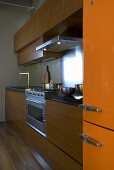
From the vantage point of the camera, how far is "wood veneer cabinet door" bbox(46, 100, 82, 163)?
1907mm

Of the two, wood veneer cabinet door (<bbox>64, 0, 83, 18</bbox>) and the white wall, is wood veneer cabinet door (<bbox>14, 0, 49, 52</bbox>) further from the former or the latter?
wood veneer cabinet door (<bbox>64, 0, 83, 18</bbox>)

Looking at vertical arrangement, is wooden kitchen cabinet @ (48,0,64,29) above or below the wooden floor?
above

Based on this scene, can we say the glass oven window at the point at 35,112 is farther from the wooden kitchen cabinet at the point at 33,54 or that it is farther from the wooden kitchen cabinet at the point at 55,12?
the wooden kitchen cabinet at the point at 55,12

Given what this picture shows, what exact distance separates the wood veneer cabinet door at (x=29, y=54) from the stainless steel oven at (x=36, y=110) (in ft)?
2.47

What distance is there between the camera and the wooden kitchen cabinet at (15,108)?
13.0ft

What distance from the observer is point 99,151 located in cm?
133

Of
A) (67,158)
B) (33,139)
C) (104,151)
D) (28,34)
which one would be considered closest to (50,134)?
(67,158)

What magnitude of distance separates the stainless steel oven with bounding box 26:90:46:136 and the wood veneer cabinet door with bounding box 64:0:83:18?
1.03 metres

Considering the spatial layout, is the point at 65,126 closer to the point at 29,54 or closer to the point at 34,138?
the point at 34,138

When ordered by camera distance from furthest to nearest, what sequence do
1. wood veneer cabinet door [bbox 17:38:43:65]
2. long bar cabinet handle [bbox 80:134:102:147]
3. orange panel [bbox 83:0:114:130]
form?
wood veneer cabinet door [bbox 17:38:43:65] < long bar cabinet handle [bbox 80:134:102:147] < orange panel [bbox 83:0:114:130]

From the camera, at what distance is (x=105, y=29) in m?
1.23

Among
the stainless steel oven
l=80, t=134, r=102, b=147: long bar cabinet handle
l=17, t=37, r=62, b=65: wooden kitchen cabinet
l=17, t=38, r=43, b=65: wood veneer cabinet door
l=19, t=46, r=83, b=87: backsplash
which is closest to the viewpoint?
l=80, t=134, r=102, b=147: long bar cabinet handle

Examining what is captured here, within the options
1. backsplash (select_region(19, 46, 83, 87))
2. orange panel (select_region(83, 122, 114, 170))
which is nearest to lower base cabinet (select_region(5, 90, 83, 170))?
orange panel (select_region(83, 122, 114, 170))

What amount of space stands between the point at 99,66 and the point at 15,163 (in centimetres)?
196
